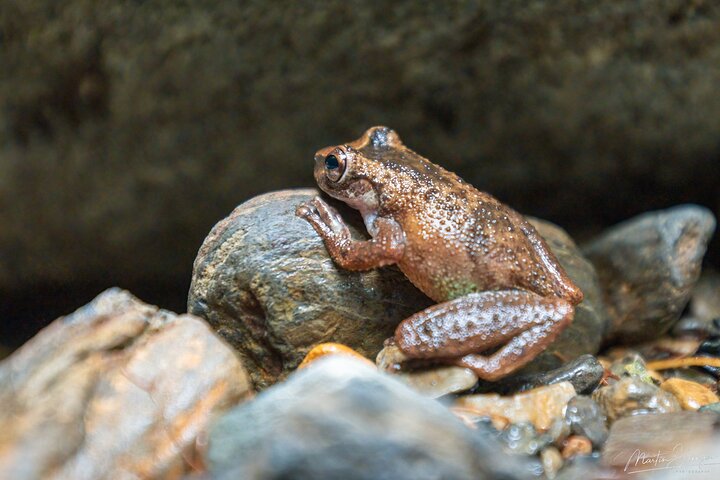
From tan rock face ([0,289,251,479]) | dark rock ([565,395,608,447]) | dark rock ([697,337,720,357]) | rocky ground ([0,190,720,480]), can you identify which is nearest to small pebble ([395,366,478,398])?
rocky ground ([0,190,720,480])

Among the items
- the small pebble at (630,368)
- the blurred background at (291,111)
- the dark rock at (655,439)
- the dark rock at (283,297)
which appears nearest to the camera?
the dark rock at (655,439)

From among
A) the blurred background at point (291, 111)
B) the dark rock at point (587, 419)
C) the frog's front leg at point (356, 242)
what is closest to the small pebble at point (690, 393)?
the dark rock at point (587, 419)

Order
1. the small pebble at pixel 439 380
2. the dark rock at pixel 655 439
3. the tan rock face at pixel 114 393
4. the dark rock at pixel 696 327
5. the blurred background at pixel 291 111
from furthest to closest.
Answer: the blurred background at pixel 291 111 < the dark rock at pixel 696 327 < the small pebble at pixel 439 380 < the dark rock at pixel 655 439 < the tan rock face at pixel 114 393

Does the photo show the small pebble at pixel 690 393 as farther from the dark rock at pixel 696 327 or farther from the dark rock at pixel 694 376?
the dark rock at pixel 696 327

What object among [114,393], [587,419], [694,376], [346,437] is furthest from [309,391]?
[694,376]

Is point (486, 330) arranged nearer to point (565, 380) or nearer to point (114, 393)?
point (565, 380)

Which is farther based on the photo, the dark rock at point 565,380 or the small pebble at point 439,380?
the dark rock at point 565,380

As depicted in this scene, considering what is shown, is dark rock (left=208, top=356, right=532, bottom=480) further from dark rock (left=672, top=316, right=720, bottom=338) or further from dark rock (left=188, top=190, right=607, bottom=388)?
dark rock (left=672, top=316, right=720, bottom=338)

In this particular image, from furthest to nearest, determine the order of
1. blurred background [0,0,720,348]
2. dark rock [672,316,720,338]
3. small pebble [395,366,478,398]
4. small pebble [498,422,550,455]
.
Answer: blurred background [0,0,720,348] → dark rock [672,316,720,338] → small pebble [395,366,478,398] → small pebble [498,422,550,455]
